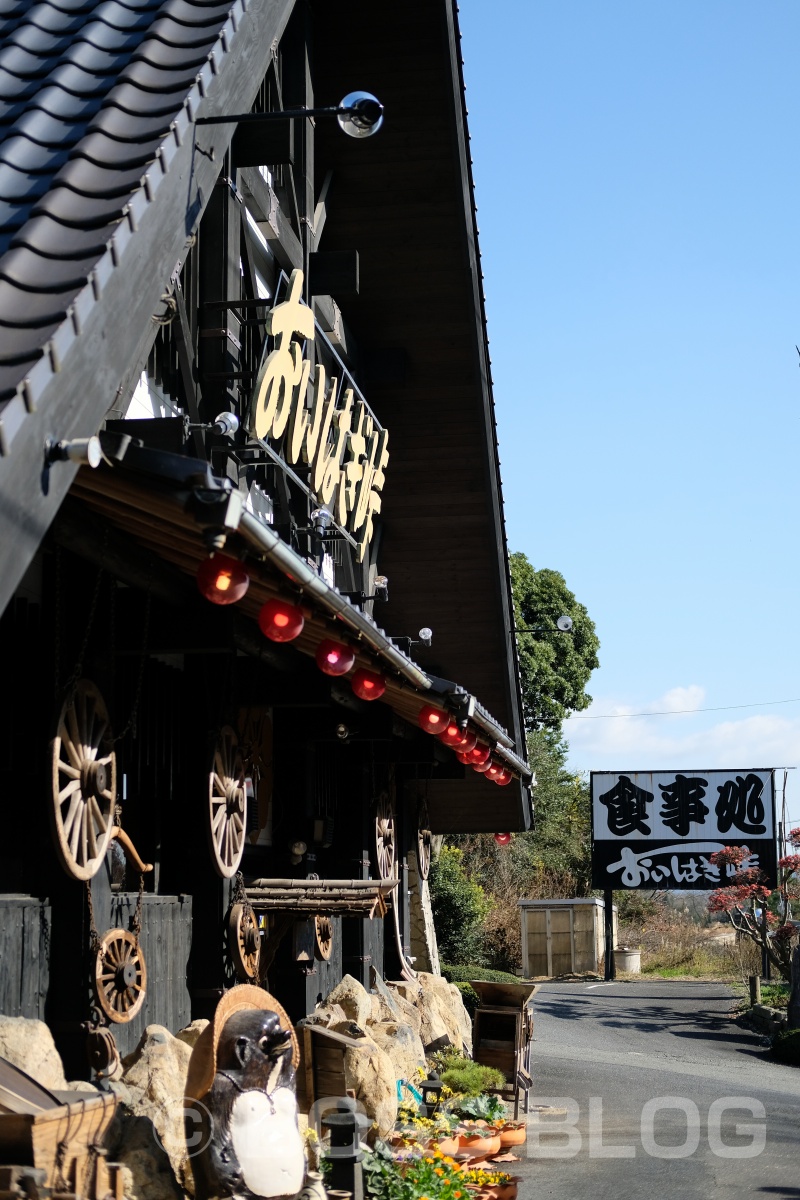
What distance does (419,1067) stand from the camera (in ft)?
38.2

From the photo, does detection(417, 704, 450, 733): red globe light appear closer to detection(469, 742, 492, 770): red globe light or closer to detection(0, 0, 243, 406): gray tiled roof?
detection(469, 742, 492, 770): red globe light

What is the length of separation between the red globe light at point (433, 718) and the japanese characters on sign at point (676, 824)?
23.0 m

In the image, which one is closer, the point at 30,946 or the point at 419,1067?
the point at 30,946

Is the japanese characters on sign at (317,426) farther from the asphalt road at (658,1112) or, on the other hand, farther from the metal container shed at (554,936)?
the metal container shed at (554,936)

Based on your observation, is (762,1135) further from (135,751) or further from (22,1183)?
(22,1183)

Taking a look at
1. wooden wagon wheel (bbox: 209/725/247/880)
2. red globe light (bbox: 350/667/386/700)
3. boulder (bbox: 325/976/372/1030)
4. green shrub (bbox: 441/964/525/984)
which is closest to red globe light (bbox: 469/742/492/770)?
boulder (bbox: 325/976/372/1030)

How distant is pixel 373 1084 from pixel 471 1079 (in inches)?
107

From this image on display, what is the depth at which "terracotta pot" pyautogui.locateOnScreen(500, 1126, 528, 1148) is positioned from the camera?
10.8 metres

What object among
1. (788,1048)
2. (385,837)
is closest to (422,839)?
(385,837)

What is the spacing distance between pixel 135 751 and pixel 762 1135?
274 inches

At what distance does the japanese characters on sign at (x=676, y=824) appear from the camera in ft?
103

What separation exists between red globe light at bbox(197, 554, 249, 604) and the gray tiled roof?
1.10m

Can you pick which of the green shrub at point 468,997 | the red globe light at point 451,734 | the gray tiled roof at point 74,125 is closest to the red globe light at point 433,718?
the red globe light at point 451,734

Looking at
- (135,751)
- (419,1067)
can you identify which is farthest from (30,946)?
(419,1067)
